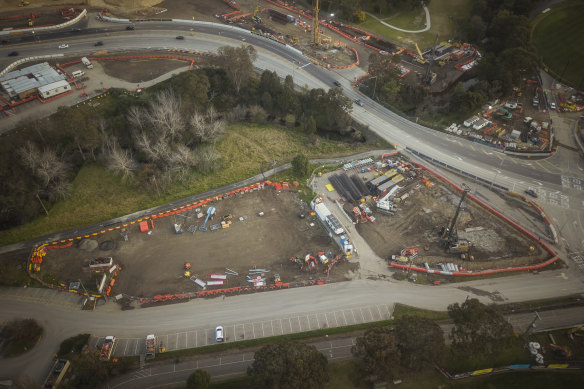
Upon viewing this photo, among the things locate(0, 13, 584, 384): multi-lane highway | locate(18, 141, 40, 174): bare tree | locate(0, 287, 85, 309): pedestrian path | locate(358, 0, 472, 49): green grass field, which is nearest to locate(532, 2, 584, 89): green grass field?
locate(358, 0, 472, 49): green grass field

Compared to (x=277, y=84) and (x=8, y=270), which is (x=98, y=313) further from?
(x=277, y=84)

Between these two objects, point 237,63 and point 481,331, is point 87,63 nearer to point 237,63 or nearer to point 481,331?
point 237,63

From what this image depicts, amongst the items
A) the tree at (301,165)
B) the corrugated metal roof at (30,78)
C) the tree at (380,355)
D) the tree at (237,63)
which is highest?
the corrugated metal roof at (30,78)

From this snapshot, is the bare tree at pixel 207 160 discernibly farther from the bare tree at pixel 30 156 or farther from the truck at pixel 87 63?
the truck at pixel 87 63

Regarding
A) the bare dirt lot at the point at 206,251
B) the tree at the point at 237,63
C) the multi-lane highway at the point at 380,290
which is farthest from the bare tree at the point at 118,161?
the tree at the point at 237,63

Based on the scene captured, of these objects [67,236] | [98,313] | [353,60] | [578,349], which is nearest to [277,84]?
[353,60]
